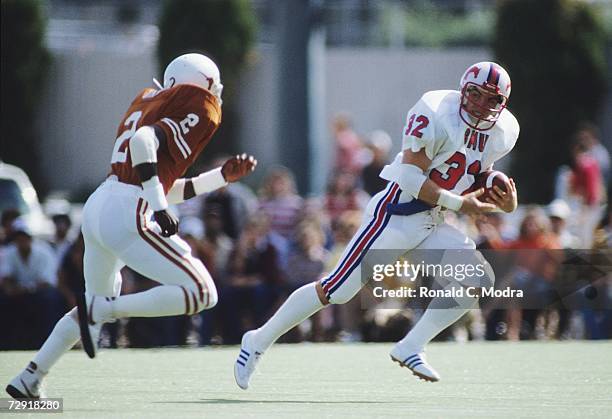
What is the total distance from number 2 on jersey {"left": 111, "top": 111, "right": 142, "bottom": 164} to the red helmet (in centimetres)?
184

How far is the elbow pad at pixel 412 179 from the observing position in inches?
322

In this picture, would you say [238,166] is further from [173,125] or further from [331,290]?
[331,290]

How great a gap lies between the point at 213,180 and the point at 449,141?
1.32 m

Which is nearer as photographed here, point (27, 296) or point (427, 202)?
point (427, 202)

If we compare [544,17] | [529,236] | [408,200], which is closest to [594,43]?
[544,17]

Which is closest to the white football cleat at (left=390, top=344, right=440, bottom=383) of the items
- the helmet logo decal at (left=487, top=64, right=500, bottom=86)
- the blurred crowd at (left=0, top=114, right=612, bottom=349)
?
the helmet logo decal at (left=487, top=64, right=500, bottom=86)

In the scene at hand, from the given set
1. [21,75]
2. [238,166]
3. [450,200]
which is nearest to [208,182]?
[238,166]

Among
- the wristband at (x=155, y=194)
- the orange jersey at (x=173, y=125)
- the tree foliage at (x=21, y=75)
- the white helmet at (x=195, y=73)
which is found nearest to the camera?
the wristband at (x=155, y=194)

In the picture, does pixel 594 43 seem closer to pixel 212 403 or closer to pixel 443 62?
pixel 443 62

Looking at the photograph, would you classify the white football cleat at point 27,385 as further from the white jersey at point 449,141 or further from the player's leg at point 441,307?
the white jersey at point 449,141

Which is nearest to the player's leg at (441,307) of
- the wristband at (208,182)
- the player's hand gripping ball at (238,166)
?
the player's hand gripping ball at (238,166)

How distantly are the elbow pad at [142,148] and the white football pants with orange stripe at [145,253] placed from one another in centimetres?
27

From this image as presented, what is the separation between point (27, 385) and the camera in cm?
759

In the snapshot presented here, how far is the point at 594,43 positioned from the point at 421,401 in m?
18.0
